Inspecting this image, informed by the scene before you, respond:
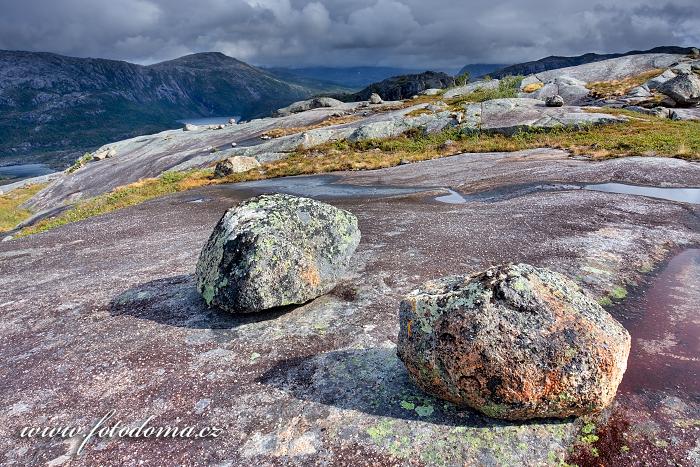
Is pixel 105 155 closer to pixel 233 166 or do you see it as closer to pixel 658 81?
pixel 233 166

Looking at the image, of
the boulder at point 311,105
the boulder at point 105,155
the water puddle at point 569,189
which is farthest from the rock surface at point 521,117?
the boulder at point 105,155

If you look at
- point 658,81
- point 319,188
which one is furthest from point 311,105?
point 319,188

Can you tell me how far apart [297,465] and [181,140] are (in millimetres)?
92180

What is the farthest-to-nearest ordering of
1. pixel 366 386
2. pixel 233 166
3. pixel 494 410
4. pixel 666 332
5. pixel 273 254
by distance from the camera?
pixel 233 166 < pixel 273 254 < pixel 666 332 < pixel 366 386 < pixel 494 410

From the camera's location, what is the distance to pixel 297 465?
24.1 feet

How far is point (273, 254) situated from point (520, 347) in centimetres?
700

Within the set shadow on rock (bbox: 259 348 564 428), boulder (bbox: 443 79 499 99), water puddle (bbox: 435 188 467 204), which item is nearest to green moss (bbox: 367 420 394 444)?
shadow on rock (bbox: 259 348 564 428)

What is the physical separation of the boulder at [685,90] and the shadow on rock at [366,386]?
80.2 meters

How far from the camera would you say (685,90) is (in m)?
67.4

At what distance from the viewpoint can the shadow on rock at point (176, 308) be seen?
40.8 ft

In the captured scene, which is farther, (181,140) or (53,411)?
(181,140)

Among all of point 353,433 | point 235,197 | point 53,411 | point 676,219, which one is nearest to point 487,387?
point 353,433

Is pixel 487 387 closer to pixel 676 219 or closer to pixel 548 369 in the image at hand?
pixel 548 369

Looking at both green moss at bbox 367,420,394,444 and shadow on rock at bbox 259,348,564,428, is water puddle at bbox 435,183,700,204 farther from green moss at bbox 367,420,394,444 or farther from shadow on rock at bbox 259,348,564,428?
green moss at bbox 367,420,394,444
